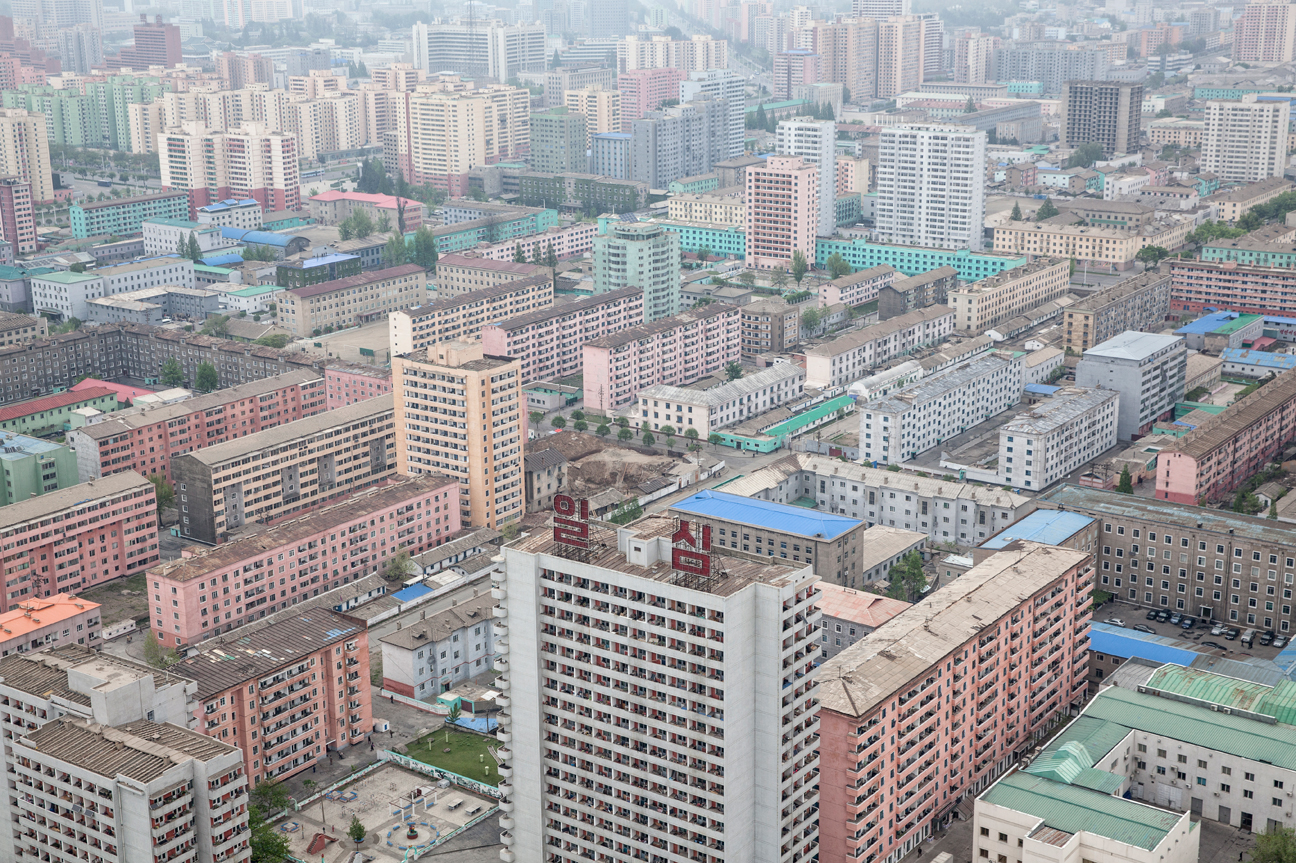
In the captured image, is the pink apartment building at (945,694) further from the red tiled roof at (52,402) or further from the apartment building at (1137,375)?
the red tiled roof at (52,402)

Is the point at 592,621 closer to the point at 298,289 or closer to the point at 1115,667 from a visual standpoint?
the point at 1115,667

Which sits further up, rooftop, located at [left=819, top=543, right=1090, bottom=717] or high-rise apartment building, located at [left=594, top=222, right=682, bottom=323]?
high-rise apartment building, located at [left=594, top=222, right=682, bottom=323]

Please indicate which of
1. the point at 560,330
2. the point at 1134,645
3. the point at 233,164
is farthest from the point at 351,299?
the point at 1134,645

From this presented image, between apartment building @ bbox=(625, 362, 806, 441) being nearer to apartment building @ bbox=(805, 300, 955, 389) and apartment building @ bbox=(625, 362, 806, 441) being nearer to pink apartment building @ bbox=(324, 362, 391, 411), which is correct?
apartment building @ bbox=(805, 300, 955, 389)

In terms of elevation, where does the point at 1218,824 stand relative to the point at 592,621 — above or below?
below

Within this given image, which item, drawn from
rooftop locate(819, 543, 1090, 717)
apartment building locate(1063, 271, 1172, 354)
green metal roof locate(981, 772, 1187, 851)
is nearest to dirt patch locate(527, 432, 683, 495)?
rooftop locate(819, 543, 1090, 717)

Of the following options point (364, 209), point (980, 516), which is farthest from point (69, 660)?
point (364, 209)
